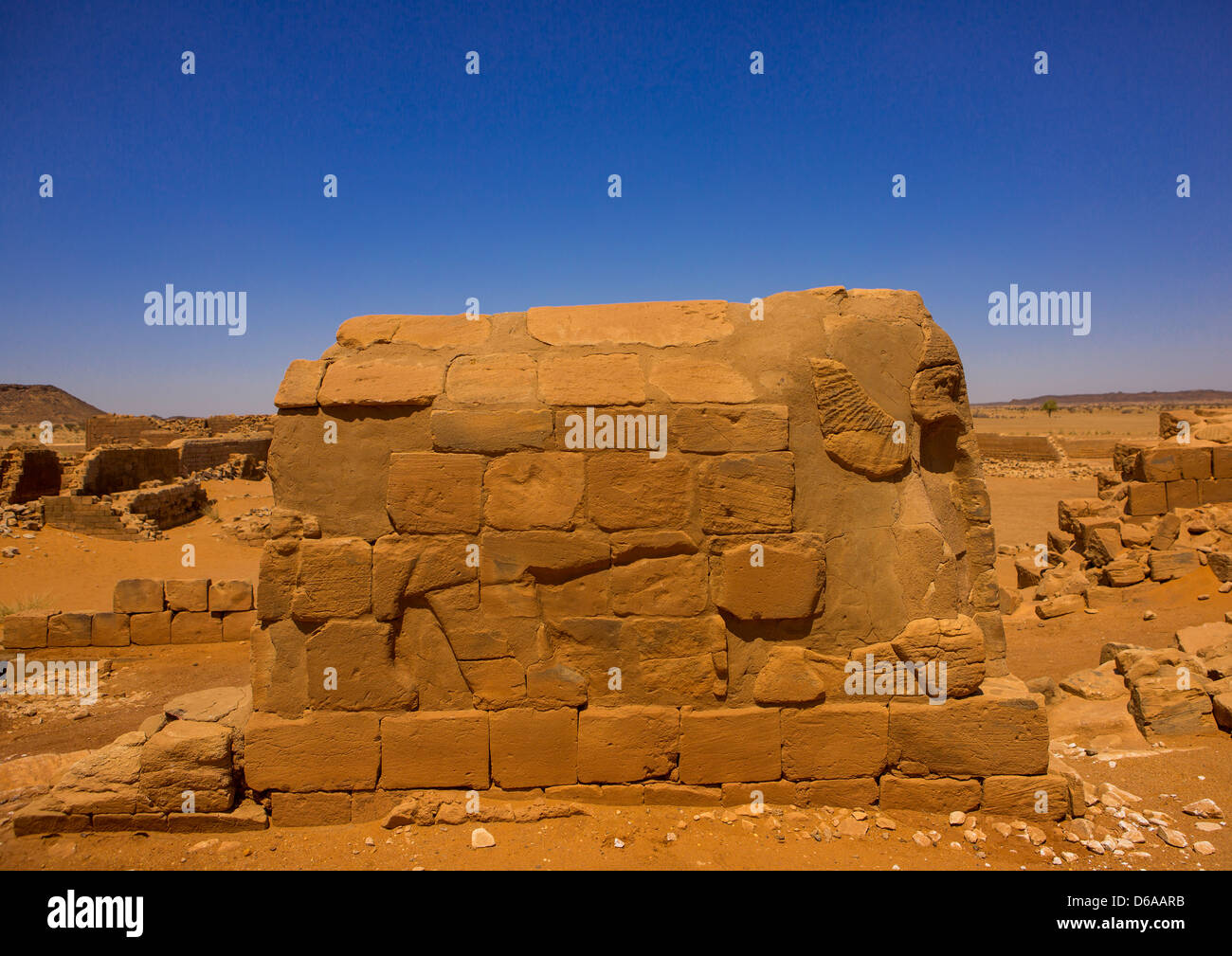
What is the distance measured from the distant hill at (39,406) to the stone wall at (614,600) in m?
75.8

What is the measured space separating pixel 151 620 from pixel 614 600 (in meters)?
7.87

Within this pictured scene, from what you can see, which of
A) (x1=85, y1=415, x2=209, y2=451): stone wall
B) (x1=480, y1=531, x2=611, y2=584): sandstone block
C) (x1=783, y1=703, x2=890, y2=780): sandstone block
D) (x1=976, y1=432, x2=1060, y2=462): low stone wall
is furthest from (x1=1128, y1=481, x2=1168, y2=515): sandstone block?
(x1=85, y1=415, x2=209, y2=451): stone wall

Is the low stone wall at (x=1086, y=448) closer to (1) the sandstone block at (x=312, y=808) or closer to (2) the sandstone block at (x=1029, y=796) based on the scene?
(2) the sandstone block at (x=1029, y=796)

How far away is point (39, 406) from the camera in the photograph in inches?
2758

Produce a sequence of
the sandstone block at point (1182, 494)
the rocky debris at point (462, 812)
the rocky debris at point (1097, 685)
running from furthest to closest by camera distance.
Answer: the sandstone block at point (1182, 494)
the rocky debris at point (1097, 685)
the rocky debris at point (462, 812)

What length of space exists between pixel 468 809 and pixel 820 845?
1746 millimetres

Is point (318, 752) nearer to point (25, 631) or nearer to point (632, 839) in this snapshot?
point (632, 839)

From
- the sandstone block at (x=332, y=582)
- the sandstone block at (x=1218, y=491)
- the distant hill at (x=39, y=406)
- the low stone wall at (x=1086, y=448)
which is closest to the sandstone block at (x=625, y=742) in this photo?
the sandstone block at (x=332, y=582)

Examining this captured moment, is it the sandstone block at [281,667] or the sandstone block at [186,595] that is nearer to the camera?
the sandstone block at [281,667]

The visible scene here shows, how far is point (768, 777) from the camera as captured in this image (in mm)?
3723

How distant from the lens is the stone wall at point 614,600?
3.67m

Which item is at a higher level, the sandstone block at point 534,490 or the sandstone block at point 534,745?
the sandstone block at point 534,490

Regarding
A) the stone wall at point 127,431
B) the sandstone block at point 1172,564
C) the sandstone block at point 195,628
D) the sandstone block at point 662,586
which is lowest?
the sandstone block at point 195,628

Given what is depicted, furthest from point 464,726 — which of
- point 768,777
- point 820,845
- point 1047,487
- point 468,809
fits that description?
point 1047,487
